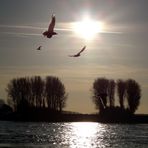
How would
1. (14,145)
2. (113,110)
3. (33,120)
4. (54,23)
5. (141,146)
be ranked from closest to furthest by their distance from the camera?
(54,23) → (14,145) → (141,146) → (113,110) → (33,120)

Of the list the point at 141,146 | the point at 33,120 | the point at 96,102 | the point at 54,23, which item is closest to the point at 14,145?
the point at 141,146

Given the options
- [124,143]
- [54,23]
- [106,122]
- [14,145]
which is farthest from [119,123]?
[54,23]

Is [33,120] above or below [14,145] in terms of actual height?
above

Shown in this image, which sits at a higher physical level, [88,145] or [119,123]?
[119,123]

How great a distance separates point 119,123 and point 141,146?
10028 cm

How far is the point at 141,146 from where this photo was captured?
75.9 m

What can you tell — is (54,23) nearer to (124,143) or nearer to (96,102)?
(124,143)

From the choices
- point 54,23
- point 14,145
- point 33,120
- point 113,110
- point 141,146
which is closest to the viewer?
point 54,23

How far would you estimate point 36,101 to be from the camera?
171625 mm

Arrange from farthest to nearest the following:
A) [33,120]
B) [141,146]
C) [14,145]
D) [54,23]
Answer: [33,120] < [141,146] < [14,145] < [54,23]

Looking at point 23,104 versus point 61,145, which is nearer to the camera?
point 61,145

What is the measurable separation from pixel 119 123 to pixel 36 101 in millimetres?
20033

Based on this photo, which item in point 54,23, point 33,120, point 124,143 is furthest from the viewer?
point 33,120

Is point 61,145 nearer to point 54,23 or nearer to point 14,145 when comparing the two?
point 14,145
